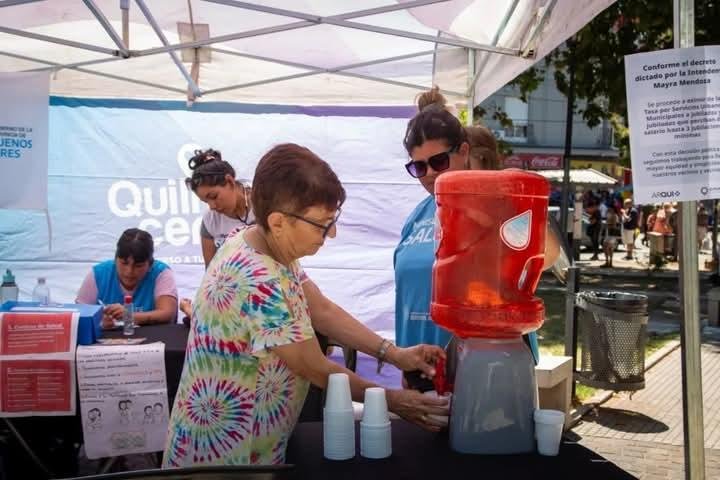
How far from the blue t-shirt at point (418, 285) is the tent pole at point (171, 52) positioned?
9.09 ft

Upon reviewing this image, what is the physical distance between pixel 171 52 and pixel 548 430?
420cm

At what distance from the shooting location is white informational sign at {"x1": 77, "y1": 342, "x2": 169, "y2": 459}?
343 cm

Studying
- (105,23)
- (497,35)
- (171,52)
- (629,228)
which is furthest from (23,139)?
(629,228)

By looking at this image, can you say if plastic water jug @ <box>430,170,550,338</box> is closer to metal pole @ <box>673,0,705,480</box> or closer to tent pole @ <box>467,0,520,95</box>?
metal pole @ <box>673,0,705,480</box>

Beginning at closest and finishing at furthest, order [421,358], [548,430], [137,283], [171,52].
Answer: [548,430]
[421,358]
[137,283]
[171,52]

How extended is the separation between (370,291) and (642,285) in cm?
987

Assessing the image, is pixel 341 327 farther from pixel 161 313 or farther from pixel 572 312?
pixel 572 312

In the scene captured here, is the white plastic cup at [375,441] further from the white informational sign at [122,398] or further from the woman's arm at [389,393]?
the white informational sign at [122,398]

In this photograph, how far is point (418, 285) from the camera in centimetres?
250

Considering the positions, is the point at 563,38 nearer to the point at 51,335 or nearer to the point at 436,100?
the point at 436,100

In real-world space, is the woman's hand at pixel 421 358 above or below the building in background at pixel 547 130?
below

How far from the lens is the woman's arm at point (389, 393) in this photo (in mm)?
1687

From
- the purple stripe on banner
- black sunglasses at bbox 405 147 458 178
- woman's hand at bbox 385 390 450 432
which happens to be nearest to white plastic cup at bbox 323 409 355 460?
woman's hand at bbox 385 390 450 432

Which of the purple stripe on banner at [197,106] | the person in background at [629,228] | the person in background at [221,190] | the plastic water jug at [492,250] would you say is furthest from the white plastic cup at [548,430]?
the person in background at [629,228]
